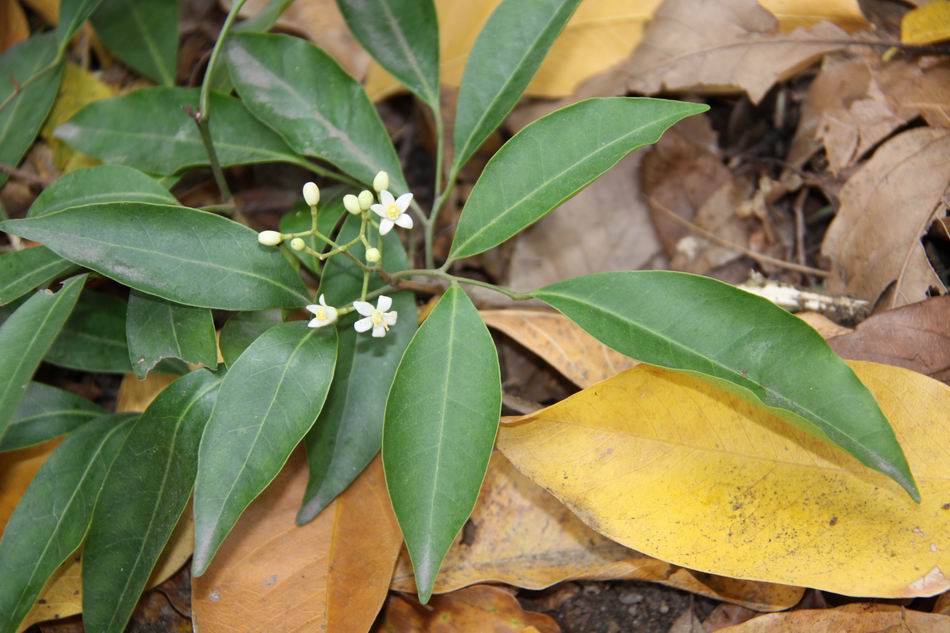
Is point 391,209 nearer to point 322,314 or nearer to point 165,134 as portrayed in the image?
point 322,314

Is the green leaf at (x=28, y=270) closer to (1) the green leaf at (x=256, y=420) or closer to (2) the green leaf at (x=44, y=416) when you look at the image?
(2) the green leaf at (x=44, y=416)

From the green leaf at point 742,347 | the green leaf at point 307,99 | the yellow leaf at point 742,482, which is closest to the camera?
the green leaf at point 742,347

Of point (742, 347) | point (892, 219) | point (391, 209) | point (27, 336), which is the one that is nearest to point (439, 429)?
point (391, 209)

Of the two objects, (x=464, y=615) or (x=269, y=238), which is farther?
(x=464, y=615)

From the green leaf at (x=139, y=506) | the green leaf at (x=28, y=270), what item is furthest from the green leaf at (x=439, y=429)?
the green leaf at (x=28, y=270)

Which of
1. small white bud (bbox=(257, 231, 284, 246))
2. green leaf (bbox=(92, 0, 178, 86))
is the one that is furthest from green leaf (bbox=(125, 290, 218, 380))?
green leaf (bbox=(92, 0, 178, 86))

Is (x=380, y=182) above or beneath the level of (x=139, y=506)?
above
